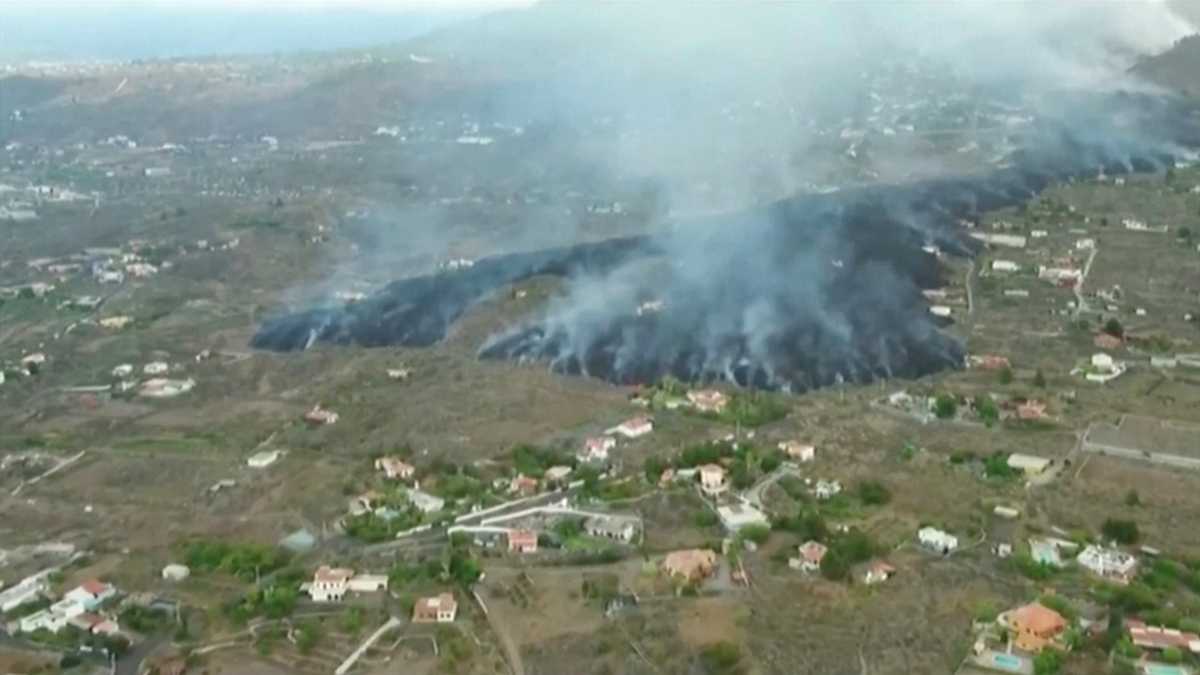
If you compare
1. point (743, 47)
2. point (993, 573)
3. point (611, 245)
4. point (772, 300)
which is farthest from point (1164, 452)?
point (743, 47)

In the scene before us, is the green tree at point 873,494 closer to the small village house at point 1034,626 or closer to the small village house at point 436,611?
the small village house at point 1034,626

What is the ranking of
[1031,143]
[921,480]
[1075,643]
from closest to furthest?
[1075,643] < [921,480] < [1031,143]

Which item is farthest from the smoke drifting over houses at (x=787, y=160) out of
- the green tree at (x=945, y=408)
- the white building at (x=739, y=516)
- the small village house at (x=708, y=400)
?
the white building at (x=739, y=516)

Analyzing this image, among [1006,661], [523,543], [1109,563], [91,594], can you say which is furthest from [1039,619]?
[91,594]

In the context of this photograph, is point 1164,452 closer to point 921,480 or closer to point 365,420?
point 921,480

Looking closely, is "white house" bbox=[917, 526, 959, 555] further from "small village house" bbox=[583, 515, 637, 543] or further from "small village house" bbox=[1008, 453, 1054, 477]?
"small village house" bbox=[583, 515, 637, 543]

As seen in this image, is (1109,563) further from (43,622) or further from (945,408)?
(43,622)
